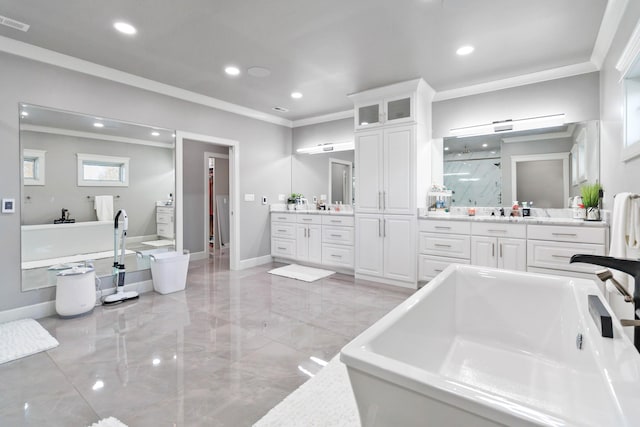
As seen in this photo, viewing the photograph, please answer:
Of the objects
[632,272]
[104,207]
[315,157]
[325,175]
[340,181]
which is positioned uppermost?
[315,157]

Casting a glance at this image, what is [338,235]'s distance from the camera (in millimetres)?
4871

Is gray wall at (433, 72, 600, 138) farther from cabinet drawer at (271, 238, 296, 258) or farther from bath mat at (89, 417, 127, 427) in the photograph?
bath mat at (89, 417, 127, 427)

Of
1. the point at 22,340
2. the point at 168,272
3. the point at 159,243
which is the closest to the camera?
the point at 22,340

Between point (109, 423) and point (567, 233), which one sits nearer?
point (109, 423)

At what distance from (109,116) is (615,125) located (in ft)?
16.8

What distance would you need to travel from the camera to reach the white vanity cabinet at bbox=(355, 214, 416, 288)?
4.07 metres

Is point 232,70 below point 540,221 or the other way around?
the other way around

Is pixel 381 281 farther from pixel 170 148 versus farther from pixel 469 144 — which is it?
pixel 170 148

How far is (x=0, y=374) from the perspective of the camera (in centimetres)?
210

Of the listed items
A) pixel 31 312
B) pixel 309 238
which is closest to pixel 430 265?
pixel 309 238

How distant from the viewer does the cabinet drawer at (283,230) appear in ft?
17.9

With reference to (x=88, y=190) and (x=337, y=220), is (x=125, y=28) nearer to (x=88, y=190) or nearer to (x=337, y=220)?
(x=88, y=190)

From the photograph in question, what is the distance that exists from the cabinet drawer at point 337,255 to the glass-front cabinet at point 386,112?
184cm

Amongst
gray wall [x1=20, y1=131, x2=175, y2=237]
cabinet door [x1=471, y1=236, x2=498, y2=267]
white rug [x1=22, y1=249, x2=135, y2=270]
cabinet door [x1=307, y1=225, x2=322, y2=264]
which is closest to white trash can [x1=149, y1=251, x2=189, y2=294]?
white rug [x1=22, y1=249, x2=135, y2=270]
